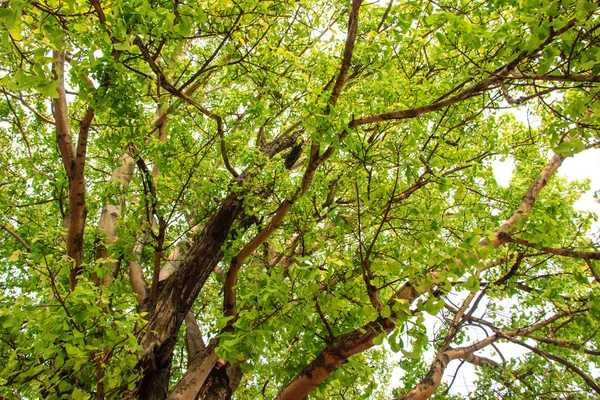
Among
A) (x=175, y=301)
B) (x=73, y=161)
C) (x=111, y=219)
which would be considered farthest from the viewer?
(x=111, y=219)

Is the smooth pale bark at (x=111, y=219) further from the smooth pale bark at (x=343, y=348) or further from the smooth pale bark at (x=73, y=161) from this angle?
the smooth pale bark at (x=343, y=348)

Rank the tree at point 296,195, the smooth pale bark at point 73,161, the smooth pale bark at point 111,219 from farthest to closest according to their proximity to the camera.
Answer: the smooth pale bark at point 111,219
the smooth pale bark at point 73,161
the tree at point 296,195

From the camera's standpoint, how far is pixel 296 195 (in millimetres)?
4121

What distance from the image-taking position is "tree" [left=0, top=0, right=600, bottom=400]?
296 centimetres

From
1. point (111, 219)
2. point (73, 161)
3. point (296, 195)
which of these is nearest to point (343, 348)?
point (296, 195)

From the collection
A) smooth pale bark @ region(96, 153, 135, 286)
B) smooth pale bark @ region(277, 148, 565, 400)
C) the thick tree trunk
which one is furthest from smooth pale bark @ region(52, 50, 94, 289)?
smooth pale bark @ region(277, 148, 565, 400)

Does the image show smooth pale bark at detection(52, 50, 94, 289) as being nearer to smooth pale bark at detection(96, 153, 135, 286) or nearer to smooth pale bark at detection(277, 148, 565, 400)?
smooth pale bark at detection(96, 153, 135, 286)

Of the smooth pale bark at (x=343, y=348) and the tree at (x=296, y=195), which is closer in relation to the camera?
the tree at (x=296, y=195)

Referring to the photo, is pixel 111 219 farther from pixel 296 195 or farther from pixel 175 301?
pixel 296 195

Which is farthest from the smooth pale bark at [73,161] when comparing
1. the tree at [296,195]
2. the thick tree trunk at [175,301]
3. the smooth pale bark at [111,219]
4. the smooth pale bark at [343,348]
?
the smooth pale bark at [343,348]

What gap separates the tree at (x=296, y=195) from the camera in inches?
117

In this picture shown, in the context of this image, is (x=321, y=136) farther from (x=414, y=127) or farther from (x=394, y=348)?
(x=394, y=348)

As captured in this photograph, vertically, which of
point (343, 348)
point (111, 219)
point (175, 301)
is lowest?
point (343, 348)

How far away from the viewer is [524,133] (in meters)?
6.39
